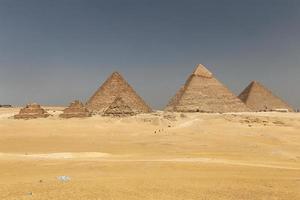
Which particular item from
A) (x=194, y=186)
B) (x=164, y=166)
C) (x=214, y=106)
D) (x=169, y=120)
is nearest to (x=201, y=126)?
(x=169, y=120)

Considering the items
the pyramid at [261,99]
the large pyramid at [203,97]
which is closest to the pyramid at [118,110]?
the large pyramid at [203,97]

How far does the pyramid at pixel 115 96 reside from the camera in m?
49.5

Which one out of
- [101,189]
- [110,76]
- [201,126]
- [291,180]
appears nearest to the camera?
[101,189]

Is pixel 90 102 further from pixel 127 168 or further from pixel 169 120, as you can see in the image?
pixel 127 168

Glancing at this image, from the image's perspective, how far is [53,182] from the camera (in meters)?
10.1

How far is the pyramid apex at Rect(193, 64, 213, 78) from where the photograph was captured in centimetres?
5862

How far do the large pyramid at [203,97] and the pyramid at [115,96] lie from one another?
5.12 metres

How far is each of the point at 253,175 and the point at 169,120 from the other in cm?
2913

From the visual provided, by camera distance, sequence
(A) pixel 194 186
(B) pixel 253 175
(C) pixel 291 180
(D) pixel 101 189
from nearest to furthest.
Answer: (D) pixel 101 189, (A) pixel 194 186, (C) pixel 291 180, (B) pixel 253 175

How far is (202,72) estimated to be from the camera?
59.0 m

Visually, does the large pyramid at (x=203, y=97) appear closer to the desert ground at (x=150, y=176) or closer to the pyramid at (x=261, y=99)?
the pyramid at (x=261, y=99)

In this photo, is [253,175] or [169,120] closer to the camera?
Result: [253,175]

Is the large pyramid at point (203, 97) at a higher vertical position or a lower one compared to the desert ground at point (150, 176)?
higher

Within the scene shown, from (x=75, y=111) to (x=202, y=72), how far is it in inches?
841
